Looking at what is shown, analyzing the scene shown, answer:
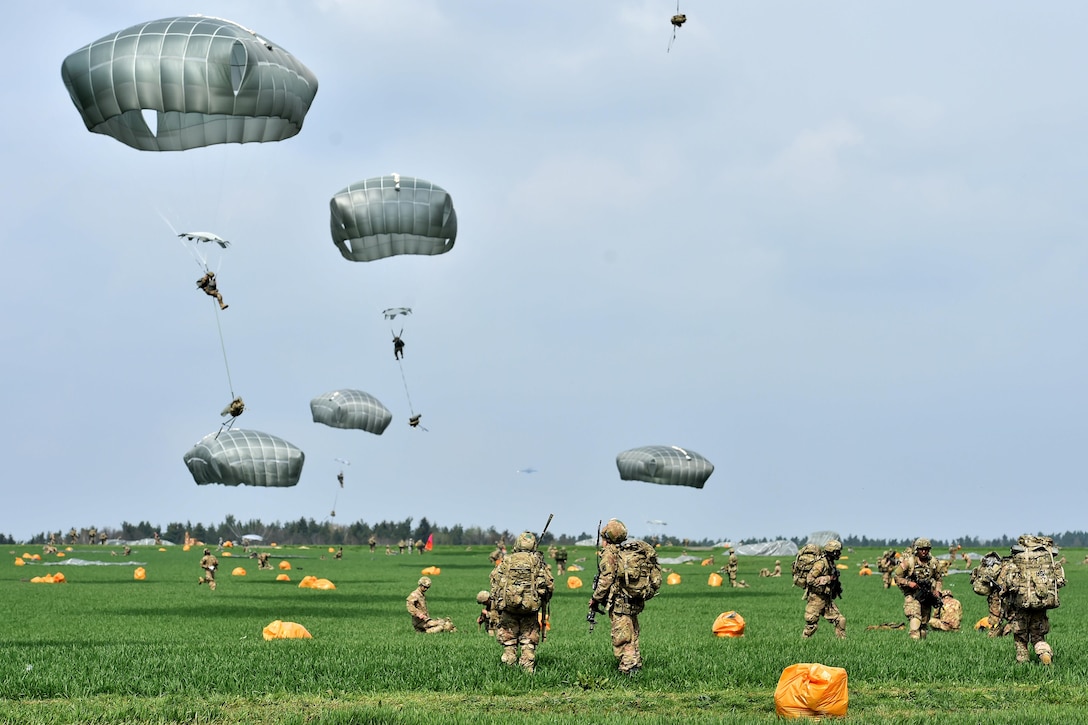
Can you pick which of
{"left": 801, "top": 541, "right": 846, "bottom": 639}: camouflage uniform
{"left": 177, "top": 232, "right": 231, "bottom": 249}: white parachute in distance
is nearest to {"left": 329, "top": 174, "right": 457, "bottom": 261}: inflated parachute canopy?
{"left": 177, "top": 232, "right": 231, "bottom": 249}: white parachute in distance

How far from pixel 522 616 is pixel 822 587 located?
8365 millimetres

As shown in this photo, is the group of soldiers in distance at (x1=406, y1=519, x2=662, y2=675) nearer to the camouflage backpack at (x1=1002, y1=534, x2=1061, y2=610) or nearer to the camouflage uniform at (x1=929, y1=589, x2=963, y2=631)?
the camouflage backpack at (x1=1002, y1=534, x2=1061, y2=610)

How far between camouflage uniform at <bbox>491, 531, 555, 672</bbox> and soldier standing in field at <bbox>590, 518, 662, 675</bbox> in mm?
782

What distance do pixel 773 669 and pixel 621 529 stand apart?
3440 mm

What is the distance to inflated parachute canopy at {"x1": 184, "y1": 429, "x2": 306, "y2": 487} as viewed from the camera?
6431 centimetres

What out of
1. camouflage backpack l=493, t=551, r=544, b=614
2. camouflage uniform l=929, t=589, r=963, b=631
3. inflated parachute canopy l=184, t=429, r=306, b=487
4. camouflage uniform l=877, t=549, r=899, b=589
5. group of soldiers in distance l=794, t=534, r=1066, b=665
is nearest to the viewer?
camouflage backpack l=493, t=551, r=544, b=614

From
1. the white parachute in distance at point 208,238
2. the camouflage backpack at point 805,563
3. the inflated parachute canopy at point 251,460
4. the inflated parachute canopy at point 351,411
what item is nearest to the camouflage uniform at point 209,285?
the white parachute in distance at point 208,238

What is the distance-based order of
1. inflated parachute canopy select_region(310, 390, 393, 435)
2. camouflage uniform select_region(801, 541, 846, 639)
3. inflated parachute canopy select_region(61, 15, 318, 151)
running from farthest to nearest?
inflated parachute canopy select_region(310, 390, 393, 435) < inflated parachute canopy select_region(61, 15, 318, 151) < camouflage uniform select_region(801, 541, 846, 639)

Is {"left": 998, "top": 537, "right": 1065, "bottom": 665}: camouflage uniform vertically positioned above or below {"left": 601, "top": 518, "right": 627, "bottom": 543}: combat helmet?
below

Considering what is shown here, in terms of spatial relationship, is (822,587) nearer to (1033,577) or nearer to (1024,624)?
(1024,624)

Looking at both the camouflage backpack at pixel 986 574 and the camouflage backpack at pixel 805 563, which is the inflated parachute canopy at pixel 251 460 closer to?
the camouflage backpack at pixel 805 563

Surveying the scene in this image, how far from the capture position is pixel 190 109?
3095 centimetres

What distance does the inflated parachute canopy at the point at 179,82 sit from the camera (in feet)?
100

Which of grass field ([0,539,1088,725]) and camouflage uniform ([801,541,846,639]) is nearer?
grass field ([0,539,1088,725])
